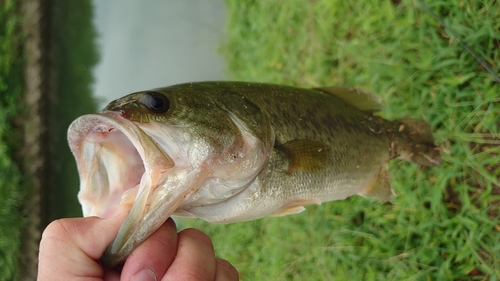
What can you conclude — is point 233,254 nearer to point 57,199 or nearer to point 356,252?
point 356,252

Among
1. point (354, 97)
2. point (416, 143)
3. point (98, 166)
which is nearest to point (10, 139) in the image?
point (98, 166)

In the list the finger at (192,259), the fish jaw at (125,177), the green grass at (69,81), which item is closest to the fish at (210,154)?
the fish jaw at (125,177)

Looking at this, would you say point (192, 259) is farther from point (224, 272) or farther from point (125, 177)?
point (125, 177)

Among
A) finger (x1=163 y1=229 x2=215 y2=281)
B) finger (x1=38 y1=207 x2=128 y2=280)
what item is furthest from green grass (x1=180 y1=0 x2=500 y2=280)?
finger (x1=38 y1=207 x2=128 y2=280)

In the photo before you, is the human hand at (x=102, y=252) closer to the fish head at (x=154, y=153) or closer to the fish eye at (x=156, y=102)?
the fish head at (x=154, y=153)

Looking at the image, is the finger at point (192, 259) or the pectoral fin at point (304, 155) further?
the pectoral fin at point (304, 155)

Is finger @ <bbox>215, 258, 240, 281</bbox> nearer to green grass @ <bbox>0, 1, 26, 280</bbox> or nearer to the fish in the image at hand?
the fish
